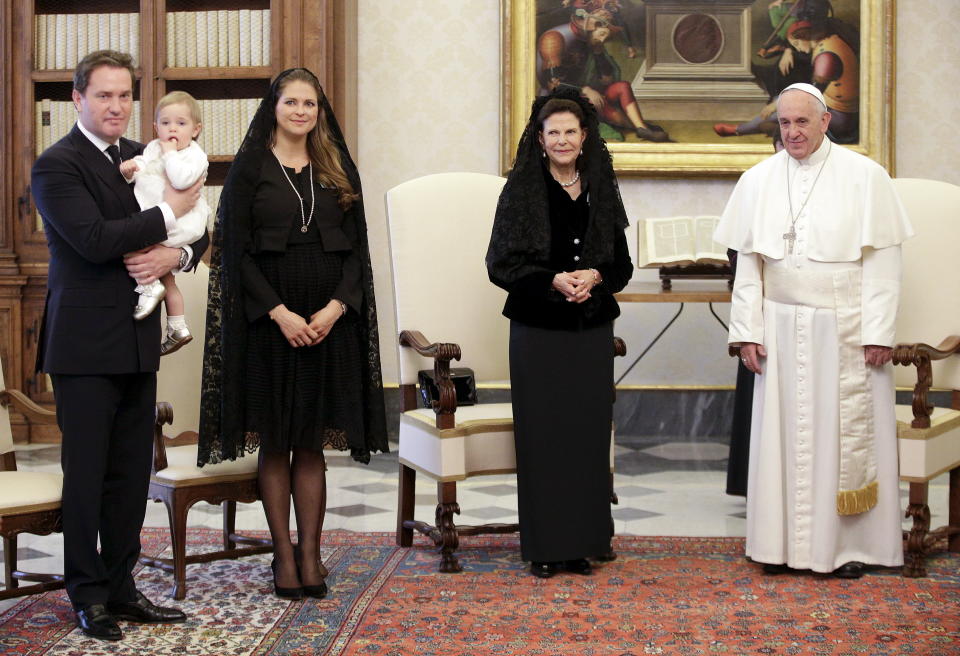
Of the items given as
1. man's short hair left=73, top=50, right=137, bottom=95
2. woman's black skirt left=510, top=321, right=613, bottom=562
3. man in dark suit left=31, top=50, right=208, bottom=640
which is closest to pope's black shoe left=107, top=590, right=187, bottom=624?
man in dark suit left=31, top=50, right=208, bottom=640

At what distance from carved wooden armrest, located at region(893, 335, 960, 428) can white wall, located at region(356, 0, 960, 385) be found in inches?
114

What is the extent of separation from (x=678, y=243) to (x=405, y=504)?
2.30 m

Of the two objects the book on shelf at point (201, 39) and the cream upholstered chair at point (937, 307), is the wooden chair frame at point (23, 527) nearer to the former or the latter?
the cream upholstered chair at point (937, 307)

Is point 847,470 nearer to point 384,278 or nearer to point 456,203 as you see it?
point 456,203

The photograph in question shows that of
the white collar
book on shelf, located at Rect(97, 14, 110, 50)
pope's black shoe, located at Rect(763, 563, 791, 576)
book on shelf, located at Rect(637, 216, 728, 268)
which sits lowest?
pope's black shoe, located at Rect(763, 563, 791, 576)

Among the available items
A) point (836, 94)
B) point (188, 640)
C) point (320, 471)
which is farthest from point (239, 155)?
point (836, 94)

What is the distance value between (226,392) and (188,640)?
781 millimetres

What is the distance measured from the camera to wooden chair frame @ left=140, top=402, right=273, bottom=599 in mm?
3709

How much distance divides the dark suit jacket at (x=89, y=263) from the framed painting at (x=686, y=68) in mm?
3821

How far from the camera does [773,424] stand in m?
4.09

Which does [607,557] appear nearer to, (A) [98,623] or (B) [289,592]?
(B) [289,592]

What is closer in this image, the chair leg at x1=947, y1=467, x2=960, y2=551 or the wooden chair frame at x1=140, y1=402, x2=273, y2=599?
the wooden chair frame at x1=140, y1=402, x2=273, y2=599

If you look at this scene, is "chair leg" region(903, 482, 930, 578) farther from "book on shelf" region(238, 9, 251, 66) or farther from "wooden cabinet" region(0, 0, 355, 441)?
"book on shelf" region(238, 9, 251, 66)

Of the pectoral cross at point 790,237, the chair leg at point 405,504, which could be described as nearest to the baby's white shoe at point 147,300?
the chair leg at point 405,504
